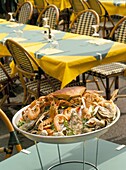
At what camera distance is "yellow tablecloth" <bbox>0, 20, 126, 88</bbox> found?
2729 mm

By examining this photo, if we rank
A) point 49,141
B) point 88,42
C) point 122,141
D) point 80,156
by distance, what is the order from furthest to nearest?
point 88,42 < point 122,141 < point 80,156 < point 49,141

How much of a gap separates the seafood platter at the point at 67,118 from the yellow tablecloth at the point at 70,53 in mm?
1490

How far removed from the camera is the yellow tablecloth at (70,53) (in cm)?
273

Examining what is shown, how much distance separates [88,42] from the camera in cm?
332

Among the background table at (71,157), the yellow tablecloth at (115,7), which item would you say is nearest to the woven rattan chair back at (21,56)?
the background table at (71,157)

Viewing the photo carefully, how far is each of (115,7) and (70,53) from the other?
2.94 metres

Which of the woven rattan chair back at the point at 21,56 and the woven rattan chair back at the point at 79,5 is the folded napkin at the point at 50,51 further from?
the woven rattan chair back at the point at 79,5

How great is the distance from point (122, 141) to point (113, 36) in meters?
1.34

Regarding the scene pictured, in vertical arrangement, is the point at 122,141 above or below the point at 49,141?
below

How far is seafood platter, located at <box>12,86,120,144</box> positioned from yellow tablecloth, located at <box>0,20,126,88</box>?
1.49 metres

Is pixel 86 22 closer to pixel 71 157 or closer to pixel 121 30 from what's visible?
pixel 121 30

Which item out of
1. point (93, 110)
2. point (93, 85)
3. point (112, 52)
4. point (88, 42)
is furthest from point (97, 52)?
point (93, 110)

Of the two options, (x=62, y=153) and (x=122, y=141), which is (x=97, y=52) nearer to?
(x=122, y=141)

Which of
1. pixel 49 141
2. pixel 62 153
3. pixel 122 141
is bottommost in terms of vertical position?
pixel 122 141
